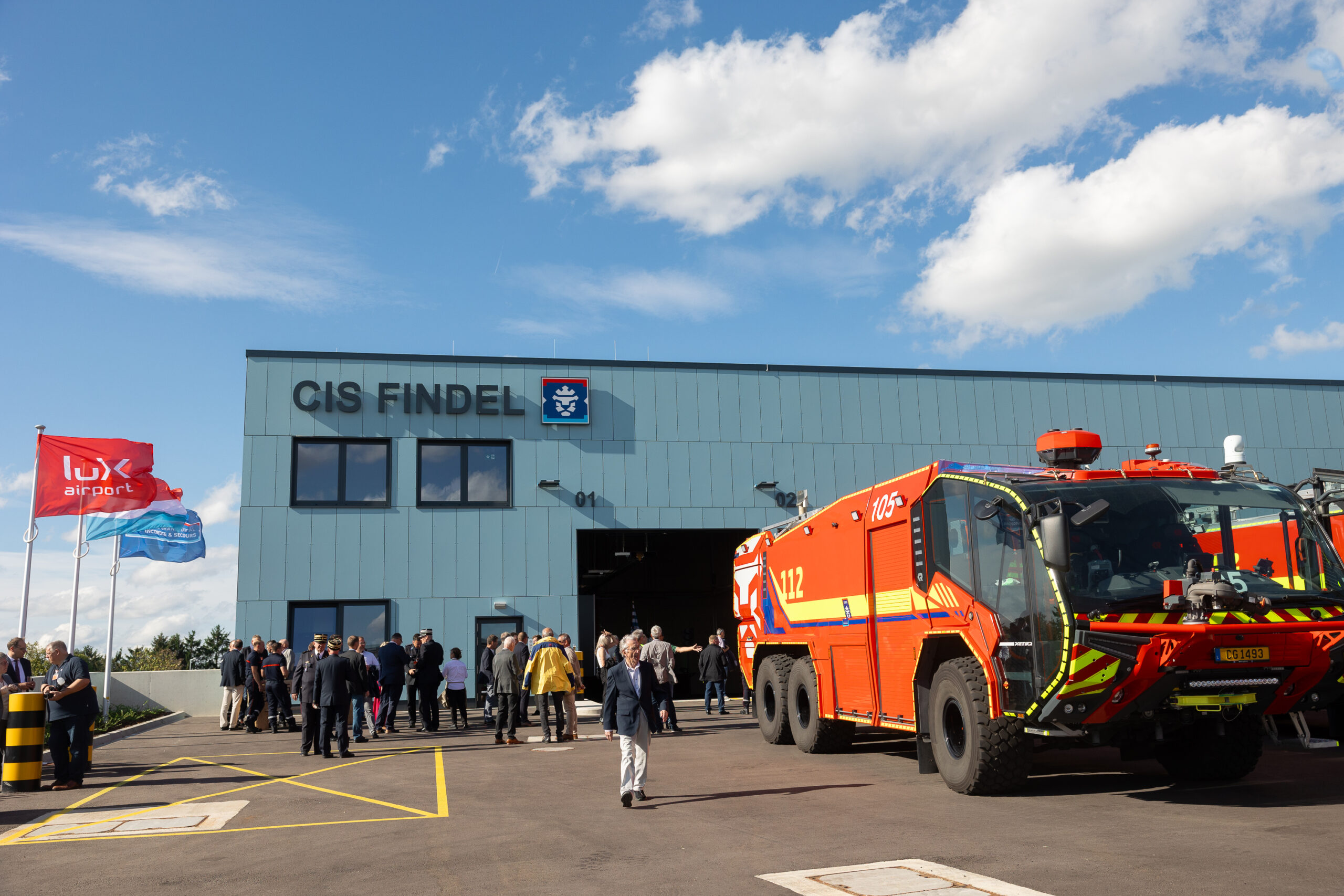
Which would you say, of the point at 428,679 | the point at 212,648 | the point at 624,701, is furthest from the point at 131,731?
the point at 212,648

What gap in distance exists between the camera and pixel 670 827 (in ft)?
29.7

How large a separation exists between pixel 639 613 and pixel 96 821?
31.4m

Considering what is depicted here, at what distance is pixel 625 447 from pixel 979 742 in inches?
683

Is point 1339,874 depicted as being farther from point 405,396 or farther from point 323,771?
point 405,396

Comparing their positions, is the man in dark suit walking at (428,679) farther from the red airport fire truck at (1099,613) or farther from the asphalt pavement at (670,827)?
the red airport fire truck at (1099,613)

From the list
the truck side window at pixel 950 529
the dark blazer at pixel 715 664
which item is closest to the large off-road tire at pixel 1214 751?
the truck side window at pixel 950 529

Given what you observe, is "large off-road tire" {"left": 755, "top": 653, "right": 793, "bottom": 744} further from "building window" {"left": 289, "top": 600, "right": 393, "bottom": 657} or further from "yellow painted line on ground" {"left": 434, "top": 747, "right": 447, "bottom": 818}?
"building window" {"left": 289, "top": 600, "right": 393, "bottom": 657}

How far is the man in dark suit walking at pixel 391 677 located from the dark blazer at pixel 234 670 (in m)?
2.94

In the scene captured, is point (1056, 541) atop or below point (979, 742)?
atop

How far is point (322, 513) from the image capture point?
2480cm

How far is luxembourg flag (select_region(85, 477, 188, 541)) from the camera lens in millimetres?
25719

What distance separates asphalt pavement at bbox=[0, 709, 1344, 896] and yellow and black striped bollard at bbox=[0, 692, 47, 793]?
1.10 feet

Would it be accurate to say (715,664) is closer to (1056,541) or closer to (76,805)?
(76,805)

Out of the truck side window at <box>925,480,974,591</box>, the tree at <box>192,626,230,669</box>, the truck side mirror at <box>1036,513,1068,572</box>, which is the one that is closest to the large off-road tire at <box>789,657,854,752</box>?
the truck side window at <box>925,480,974,591</box>
